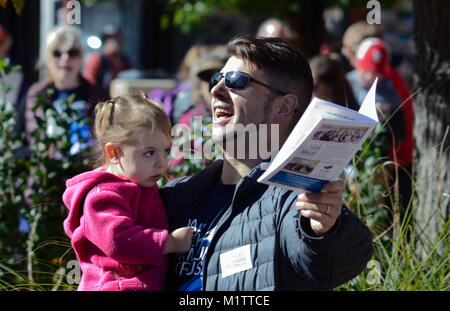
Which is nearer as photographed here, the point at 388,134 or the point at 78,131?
the point at 78,131

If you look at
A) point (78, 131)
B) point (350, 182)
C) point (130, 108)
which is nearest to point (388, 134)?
point (350, 182)

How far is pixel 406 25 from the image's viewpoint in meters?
20.8

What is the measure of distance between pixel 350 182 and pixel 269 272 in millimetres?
1854

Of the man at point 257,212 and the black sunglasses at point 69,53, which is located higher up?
the black sunglasses at point 69,53

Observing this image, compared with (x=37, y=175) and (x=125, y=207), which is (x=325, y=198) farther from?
(x=37, y=175)

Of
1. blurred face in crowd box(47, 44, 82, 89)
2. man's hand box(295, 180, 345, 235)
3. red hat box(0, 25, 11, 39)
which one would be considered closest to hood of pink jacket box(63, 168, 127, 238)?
man's hand box(295, 180, 345, 235)

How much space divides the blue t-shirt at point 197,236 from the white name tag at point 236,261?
0.11 metres

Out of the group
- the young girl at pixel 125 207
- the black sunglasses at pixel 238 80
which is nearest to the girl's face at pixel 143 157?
the young girl at pixel 125 207

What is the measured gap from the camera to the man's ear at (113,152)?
2766 mm

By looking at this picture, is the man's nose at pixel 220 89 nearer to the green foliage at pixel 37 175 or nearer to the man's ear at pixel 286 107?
the man's ear at pixel 286 107

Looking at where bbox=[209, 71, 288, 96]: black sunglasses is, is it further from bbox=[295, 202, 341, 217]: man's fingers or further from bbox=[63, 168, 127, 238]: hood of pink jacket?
bbox=[295, 202, 341, 217]: man's fingers

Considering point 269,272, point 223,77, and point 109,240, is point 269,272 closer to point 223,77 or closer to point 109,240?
point 109,240
